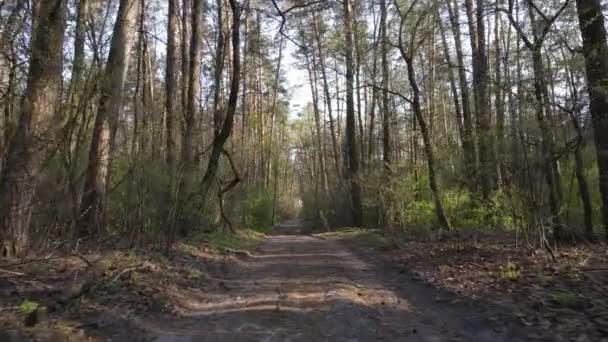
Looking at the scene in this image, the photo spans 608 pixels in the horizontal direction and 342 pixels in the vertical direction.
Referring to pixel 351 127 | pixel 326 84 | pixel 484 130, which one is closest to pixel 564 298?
pixel 484 130

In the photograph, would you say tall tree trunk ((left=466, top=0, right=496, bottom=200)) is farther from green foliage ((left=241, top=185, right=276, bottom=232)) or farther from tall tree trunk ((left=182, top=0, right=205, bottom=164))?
green foliage ((left=241, top=185, right=276, bottom=232))

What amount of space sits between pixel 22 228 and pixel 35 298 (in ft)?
5.27

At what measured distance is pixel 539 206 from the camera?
291 inches

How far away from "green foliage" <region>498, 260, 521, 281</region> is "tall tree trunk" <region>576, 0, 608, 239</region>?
8.55ft

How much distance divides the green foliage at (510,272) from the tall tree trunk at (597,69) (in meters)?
2.61

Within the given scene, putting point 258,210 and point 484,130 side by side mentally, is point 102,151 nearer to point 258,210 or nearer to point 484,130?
point 484,130

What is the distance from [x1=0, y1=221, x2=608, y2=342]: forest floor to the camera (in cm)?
457

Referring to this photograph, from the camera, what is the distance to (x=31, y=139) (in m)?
6.00

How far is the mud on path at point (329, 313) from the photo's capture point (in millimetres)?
4691

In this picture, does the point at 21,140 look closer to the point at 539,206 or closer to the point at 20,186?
the point at 20,186

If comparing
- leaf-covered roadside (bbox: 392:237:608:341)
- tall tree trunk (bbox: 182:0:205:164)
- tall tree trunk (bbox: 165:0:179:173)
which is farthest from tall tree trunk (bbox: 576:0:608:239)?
tall tree trunk (bbox: 182:0:205:164)

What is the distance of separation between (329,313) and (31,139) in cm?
450

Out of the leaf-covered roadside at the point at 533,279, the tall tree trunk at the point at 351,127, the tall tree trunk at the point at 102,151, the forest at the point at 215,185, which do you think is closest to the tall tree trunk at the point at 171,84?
the forest at the point at 215,185

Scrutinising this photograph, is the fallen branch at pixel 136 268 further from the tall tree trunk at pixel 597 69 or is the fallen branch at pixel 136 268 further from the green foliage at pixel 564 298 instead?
the tall tree trunk at pixel 597 69
